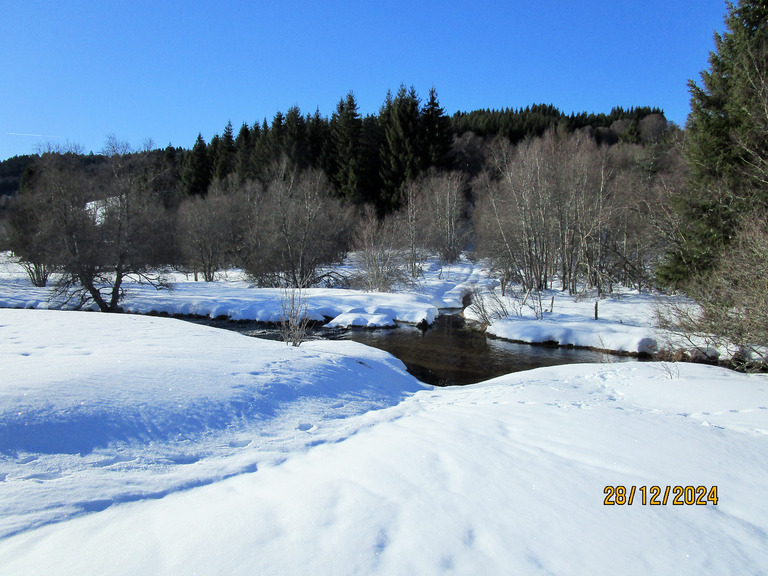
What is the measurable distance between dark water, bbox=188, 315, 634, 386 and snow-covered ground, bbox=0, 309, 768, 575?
18.9 ft

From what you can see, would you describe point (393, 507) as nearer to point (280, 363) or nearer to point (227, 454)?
point (227, 454)

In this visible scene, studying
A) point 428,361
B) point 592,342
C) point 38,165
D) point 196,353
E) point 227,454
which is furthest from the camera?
point 38,165

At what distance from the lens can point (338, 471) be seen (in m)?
3.94

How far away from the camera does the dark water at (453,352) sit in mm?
13659

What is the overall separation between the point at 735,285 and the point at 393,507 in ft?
41.3

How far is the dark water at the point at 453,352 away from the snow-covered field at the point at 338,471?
16.0ft

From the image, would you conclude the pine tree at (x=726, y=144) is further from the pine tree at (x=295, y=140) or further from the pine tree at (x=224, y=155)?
the pine tree at (x=224, y=155)

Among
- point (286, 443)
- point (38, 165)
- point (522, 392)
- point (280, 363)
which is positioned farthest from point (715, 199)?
point (38, 165)

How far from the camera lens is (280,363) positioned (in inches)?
332

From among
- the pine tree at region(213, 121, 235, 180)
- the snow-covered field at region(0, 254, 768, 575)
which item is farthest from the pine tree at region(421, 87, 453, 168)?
the snow-covered field at region(0, 254, 768, 575)

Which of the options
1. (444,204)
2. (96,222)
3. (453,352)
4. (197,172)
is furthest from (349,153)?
(453,352)

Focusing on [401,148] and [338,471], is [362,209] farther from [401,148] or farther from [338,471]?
[338,471]

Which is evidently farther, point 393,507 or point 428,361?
point 428,361
